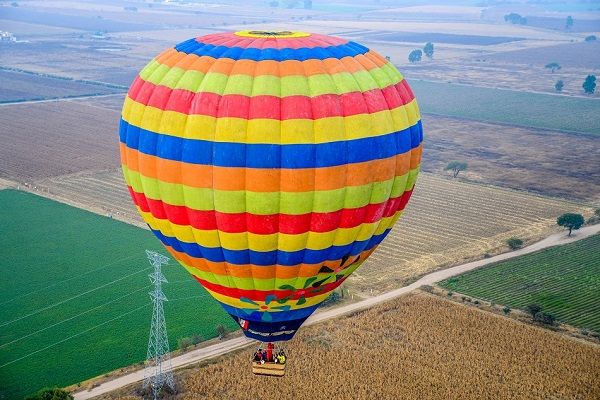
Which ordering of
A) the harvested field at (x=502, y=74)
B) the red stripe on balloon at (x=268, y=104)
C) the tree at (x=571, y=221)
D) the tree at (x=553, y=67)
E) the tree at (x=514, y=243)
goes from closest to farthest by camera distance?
the red stripe on balloon at (x=268, y=104) → the tree at (x=514, y=243) → the tree at (x=571, y=221) → the harvested field at (x=502, y=74) → the tree at (x=553, y=67)

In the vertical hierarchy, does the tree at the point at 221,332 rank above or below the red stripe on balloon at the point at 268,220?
below

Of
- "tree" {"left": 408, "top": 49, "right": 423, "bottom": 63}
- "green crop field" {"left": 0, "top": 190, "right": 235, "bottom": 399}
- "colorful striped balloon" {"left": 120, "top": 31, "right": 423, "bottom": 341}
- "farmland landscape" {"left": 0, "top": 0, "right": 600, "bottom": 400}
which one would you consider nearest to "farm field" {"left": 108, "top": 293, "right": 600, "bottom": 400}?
"farmland landscape" {"left": 0, "top": 0, "right": 600, "bottom": 400}

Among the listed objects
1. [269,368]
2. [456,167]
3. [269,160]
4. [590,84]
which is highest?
[269,160]

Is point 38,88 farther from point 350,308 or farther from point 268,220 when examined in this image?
point 268,220

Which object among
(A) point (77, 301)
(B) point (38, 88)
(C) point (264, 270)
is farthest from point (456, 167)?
(B) point (38, 88)

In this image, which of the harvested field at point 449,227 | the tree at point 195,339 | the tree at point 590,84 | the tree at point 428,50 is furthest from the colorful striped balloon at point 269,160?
the tree at point 428,50

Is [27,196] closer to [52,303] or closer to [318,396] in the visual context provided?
[52,303]

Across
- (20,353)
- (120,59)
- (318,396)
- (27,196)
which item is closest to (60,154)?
(27,196)

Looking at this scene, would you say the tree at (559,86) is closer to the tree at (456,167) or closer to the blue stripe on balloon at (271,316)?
the tree at (456,167)
